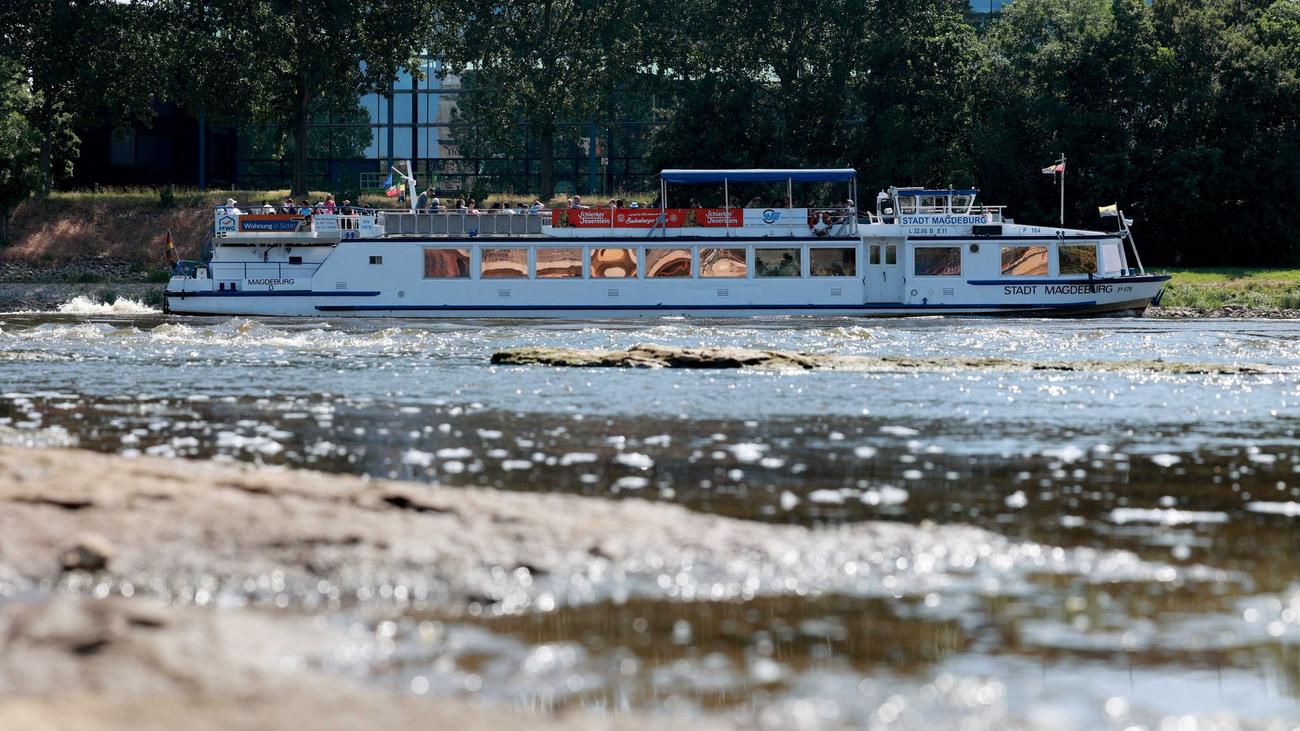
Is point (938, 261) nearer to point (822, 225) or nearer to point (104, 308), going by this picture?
point (822, 225)

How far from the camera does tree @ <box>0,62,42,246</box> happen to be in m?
62.2

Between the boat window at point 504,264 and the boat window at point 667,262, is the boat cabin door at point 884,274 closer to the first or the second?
the boat window at point 667,262

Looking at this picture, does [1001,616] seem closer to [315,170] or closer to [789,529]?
[789,529]

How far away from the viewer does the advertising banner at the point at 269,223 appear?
4909cm

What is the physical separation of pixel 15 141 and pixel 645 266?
2716 cm

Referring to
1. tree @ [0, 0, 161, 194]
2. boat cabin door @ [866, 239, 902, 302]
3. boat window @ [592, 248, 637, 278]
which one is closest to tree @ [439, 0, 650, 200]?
tree @ [0, 0, 161, 194]

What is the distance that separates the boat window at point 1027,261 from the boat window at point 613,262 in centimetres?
Result: 1079

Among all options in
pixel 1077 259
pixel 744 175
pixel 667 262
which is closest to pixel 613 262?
pixel 667 262

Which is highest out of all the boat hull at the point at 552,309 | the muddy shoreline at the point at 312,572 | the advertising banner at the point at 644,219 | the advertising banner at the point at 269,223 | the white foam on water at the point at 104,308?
the advertising banner at the point at 644,219

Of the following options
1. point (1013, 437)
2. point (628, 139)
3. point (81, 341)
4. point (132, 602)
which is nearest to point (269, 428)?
point (1013, 437)

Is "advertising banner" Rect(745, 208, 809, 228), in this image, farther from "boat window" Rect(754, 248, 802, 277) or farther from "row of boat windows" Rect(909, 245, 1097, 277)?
"row of boat windows" Rect(909, 245, 1097, 277)

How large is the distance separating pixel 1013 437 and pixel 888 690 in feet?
36.5

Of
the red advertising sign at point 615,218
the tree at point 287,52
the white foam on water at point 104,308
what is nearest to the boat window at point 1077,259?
the red advertising sign at point 615,218

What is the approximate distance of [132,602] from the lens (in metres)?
10.3
